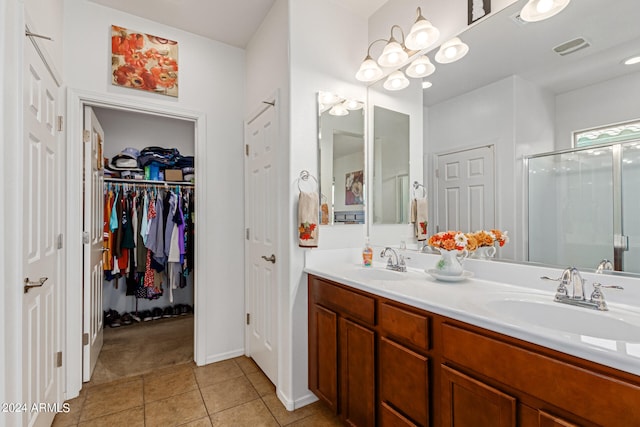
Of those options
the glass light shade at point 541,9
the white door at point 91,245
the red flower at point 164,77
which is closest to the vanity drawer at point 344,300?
the glass light shade at point 541,9

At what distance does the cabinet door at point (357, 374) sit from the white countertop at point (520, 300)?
0.81 ft

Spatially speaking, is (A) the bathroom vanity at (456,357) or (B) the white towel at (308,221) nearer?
(A) the bathroom vanity at (456,357)

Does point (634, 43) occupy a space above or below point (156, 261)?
above

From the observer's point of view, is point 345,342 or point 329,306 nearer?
point 345,342

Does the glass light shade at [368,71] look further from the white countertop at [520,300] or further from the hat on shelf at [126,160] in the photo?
the hat on shelf at [126,160]

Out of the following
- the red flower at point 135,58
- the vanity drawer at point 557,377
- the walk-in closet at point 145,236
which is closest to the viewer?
the vanity drawer at point 557,377

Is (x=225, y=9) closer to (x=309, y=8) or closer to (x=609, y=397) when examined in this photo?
(x=309, y=8)

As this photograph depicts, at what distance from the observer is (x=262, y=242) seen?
7.81 feet

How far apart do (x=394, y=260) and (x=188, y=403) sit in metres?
1.66

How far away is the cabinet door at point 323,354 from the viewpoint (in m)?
1.74

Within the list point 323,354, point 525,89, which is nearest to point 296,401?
point 323,354

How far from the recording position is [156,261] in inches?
129

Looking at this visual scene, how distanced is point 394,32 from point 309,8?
60 centimetres

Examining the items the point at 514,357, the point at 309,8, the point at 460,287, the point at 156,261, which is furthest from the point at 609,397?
the point at 156,261
